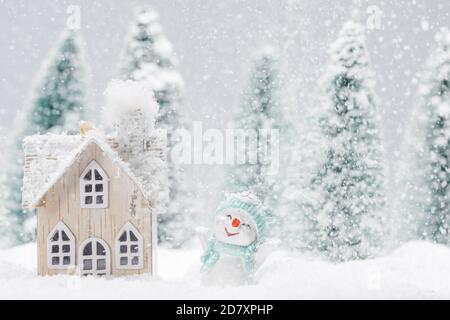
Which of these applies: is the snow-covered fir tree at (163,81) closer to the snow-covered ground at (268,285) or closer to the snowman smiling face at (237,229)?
the snow-covered ground at (268,285)

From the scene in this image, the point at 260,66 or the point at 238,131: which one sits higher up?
the point at 260,66

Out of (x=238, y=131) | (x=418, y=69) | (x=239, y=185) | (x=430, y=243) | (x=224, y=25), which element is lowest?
(x=430, y=243)

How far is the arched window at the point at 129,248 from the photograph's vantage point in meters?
5.70

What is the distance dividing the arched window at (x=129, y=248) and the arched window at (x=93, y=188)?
29 cm

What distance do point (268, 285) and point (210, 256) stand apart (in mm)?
899

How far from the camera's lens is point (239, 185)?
980cm

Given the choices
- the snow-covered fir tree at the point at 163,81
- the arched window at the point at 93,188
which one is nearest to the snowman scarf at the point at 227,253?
the arched window at the point at 93,188

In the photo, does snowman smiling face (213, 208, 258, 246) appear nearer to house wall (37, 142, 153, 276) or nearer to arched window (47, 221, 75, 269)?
house wall (37, 142, 153, 276)

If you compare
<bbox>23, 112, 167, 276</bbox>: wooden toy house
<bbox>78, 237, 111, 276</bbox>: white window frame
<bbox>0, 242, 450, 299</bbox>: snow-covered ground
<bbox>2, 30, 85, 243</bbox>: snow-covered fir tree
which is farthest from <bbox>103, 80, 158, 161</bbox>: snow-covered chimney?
<bbox>2, 30, 85, 243</bbox>: snow-covered fir tree

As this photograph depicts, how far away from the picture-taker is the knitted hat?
230 inches

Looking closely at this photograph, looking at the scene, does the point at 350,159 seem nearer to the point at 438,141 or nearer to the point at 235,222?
the point at 438,141
